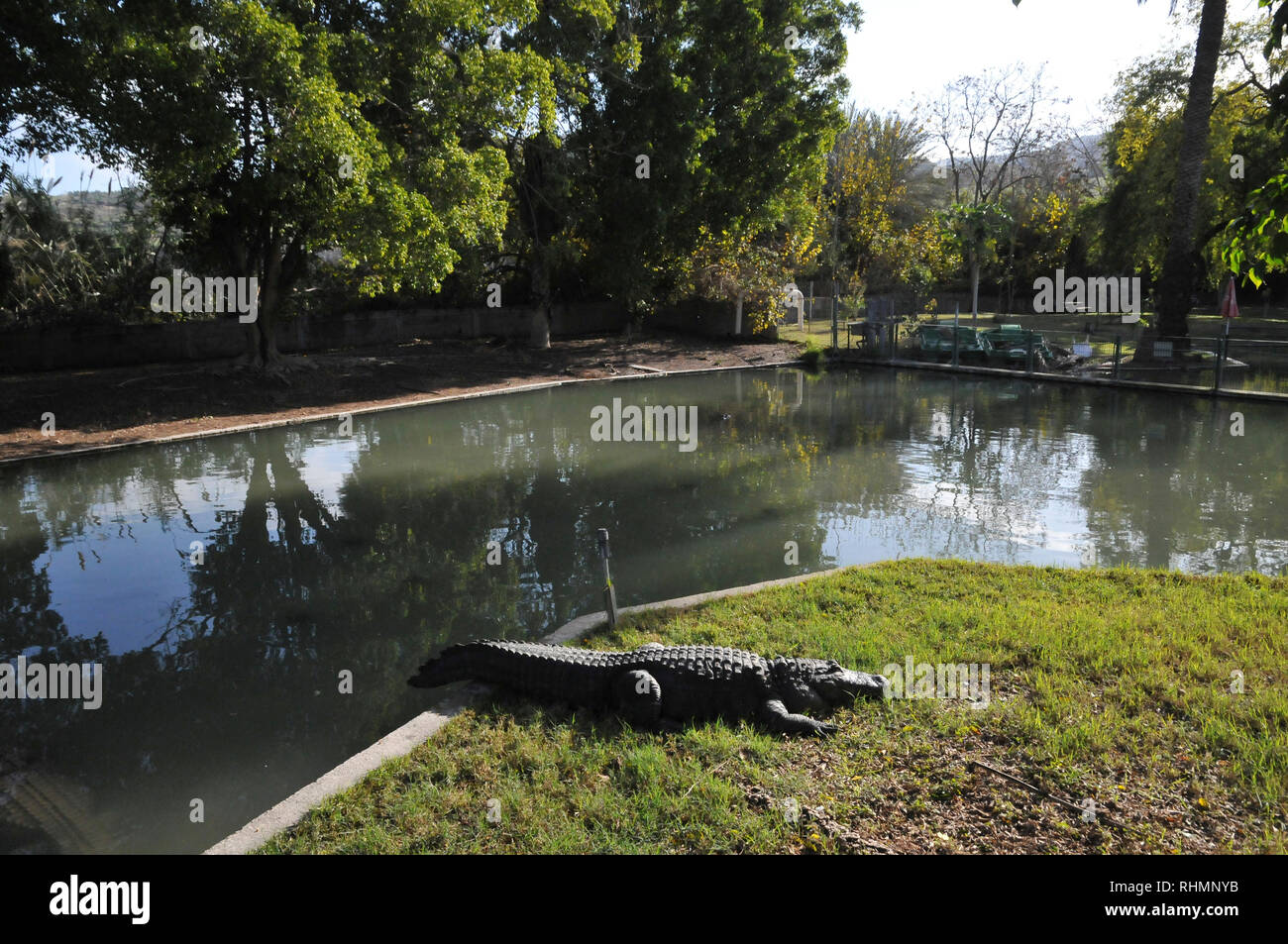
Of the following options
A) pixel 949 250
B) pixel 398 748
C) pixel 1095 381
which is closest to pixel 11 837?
pixel 398 748

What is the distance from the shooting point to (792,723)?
4.81 m

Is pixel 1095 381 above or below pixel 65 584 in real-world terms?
above

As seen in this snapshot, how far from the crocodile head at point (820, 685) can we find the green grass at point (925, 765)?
0.38ft

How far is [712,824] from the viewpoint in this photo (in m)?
3.91

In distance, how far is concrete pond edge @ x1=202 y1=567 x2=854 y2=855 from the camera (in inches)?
158

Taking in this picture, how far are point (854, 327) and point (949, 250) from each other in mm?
3972

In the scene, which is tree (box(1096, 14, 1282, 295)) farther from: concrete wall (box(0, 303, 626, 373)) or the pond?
concrete wall (box(0, 303, 626, 373))

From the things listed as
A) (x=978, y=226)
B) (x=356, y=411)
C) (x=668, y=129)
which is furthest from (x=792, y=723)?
(x=978, y=226)

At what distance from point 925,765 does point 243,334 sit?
2643 centimetres

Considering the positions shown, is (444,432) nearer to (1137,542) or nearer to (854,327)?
(1137,542)

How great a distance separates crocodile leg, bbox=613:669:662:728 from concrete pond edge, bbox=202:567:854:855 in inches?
42.4

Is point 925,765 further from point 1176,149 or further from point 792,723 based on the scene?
point 1176,149

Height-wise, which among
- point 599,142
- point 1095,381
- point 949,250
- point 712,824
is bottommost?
point 712,824

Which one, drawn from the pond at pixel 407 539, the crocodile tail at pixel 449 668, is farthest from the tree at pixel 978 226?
the crocodile tail at pixel 449 668
